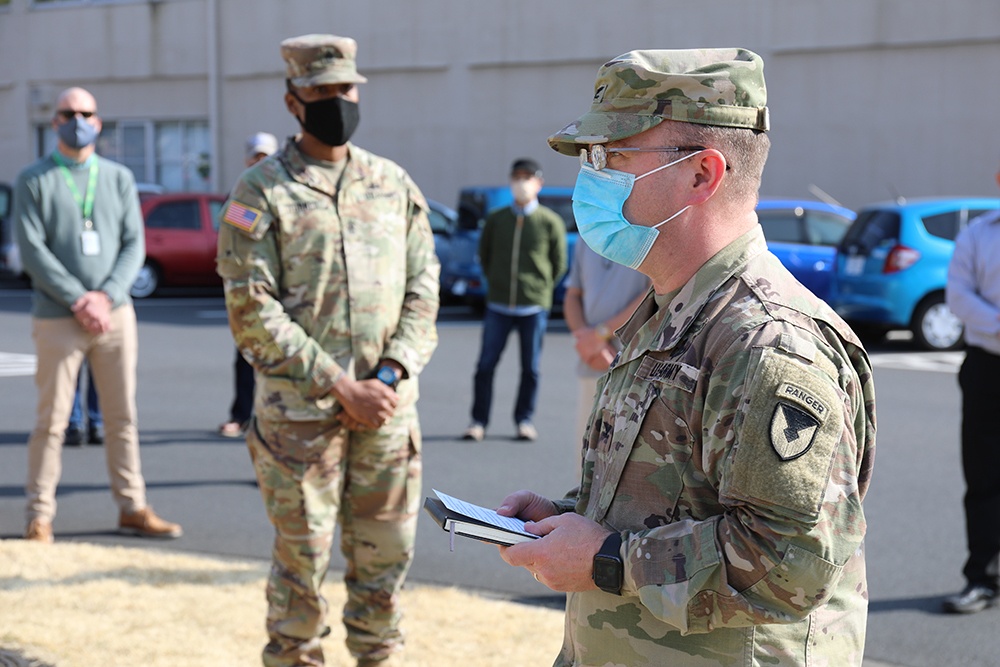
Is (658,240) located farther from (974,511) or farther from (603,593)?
(974,511)

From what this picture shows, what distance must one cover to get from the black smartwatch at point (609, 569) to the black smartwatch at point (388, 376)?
208cm

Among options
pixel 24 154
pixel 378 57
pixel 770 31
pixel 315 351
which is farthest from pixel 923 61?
pixel 24 154

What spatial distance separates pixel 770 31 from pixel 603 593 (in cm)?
2066

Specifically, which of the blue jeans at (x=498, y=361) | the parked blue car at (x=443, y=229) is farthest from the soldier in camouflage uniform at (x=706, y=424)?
the parked blue car at (x=443, y=229)

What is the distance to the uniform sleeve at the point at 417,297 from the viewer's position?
4.13 m

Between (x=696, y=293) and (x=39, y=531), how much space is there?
4.92 m

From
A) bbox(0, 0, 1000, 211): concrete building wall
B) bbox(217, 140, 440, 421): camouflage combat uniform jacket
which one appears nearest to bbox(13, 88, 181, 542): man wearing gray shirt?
bbox(217, 140, 440, 421): camouflage combat uniform jacket

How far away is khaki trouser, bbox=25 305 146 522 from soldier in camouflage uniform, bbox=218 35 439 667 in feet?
8.09

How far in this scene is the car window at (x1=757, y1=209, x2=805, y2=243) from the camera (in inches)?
588

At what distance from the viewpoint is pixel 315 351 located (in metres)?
3.92

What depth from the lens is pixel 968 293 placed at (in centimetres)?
525

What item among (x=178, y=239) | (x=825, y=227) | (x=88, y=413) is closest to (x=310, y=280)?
(x=88, y=413)

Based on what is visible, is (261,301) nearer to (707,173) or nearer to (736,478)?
(707,173)

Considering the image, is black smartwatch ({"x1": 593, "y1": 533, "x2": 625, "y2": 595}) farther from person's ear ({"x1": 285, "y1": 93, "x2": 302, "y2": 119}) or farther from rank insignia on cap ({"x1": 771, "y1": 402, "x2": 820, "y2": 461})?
person's ear ({"x1": 285, "y1": 93, "x2": 302, "y2": 119})
